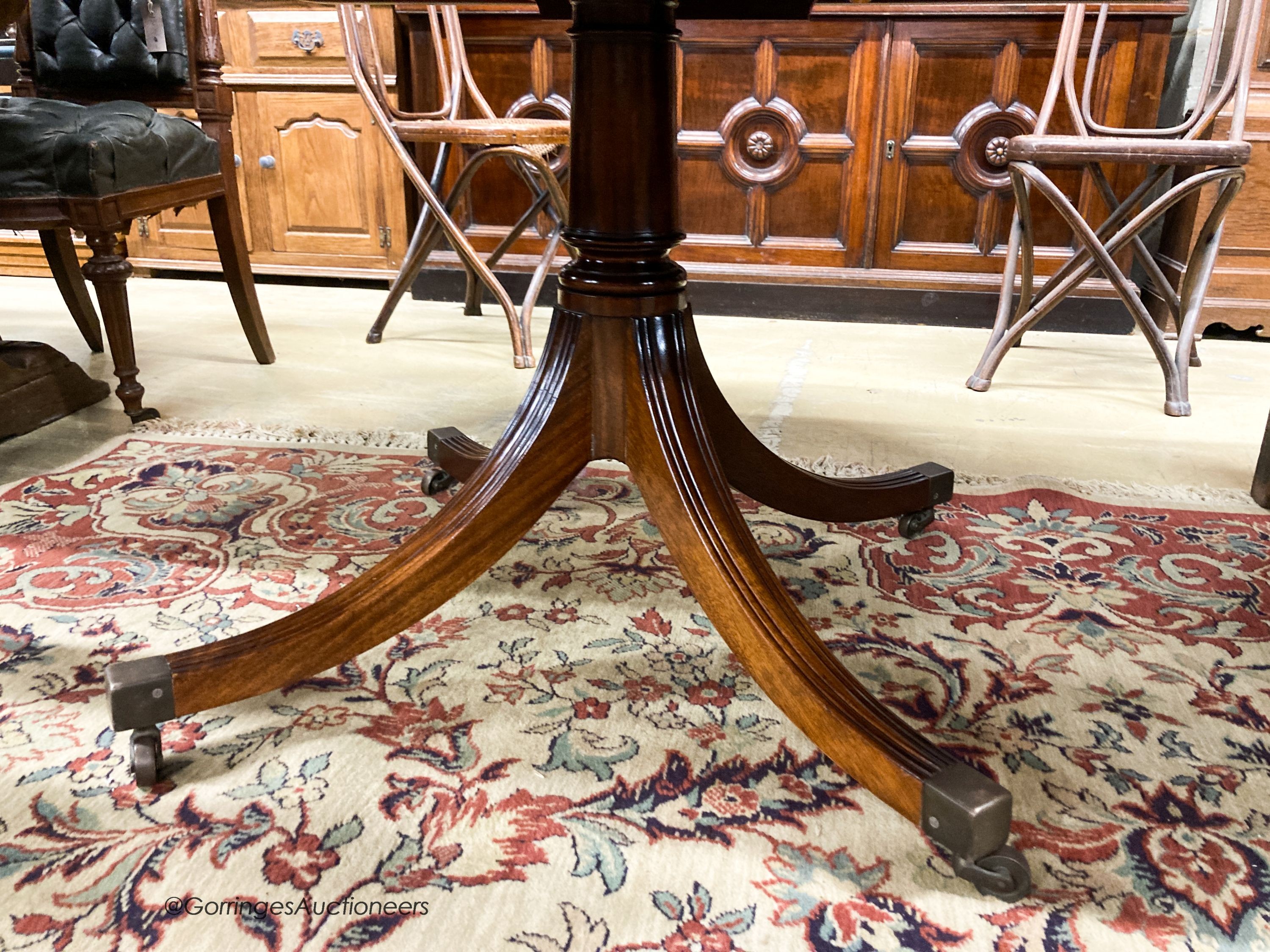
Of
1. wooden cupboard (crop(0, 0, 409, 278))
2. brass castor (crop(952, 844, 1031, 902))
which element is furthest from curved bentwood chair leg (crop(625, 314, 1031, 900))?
wooden cupboard (crop(0, 0, 409, 278))

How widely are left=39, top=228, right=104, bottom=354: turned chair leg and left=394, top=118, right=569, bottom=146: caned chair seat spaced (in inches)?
29.3

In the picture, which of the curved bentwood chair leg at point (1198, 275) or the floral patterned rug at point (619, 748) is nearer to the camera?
the floral patterned rug at point (619, 748)

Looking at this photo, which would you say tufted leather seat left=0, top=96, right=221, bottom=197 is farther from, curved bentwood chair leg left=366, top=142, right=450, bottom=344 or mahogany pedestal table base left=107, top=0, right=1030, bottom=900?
mahogany pedestal table base left=107, top=0, right=1030, bottom=900

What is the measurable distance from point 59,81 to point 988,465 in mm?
1886

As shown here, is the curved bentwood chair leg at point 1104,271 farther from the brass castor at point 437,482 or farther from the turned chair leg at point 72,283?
the turned chair leg at point 72,283

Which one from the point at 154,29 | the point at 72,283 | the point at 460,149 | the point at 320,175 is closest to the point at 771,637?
the point at 154,29

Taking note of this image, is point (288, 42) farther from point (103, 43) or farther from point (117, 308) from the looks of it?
point (117, 308)

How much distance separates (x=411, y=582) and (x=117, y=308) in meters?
1.12

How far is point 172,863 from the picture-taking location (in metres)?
0.73

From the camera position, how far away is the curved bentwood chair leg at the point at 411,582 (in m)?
0.82

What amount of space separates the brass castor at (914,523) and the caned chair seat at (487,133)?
1.16 metres

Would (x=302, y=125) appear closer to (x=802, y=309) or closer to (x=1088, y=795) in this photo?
(x=802, y=309)

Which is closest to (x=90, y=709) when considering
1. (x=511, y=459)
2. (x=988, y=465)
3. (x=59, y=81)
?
(x=511, y=459)

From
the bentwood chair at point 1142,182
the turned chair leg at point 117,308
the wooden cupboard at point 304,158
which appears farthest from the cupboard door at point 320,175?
the bentwood chair at point 1142,182
